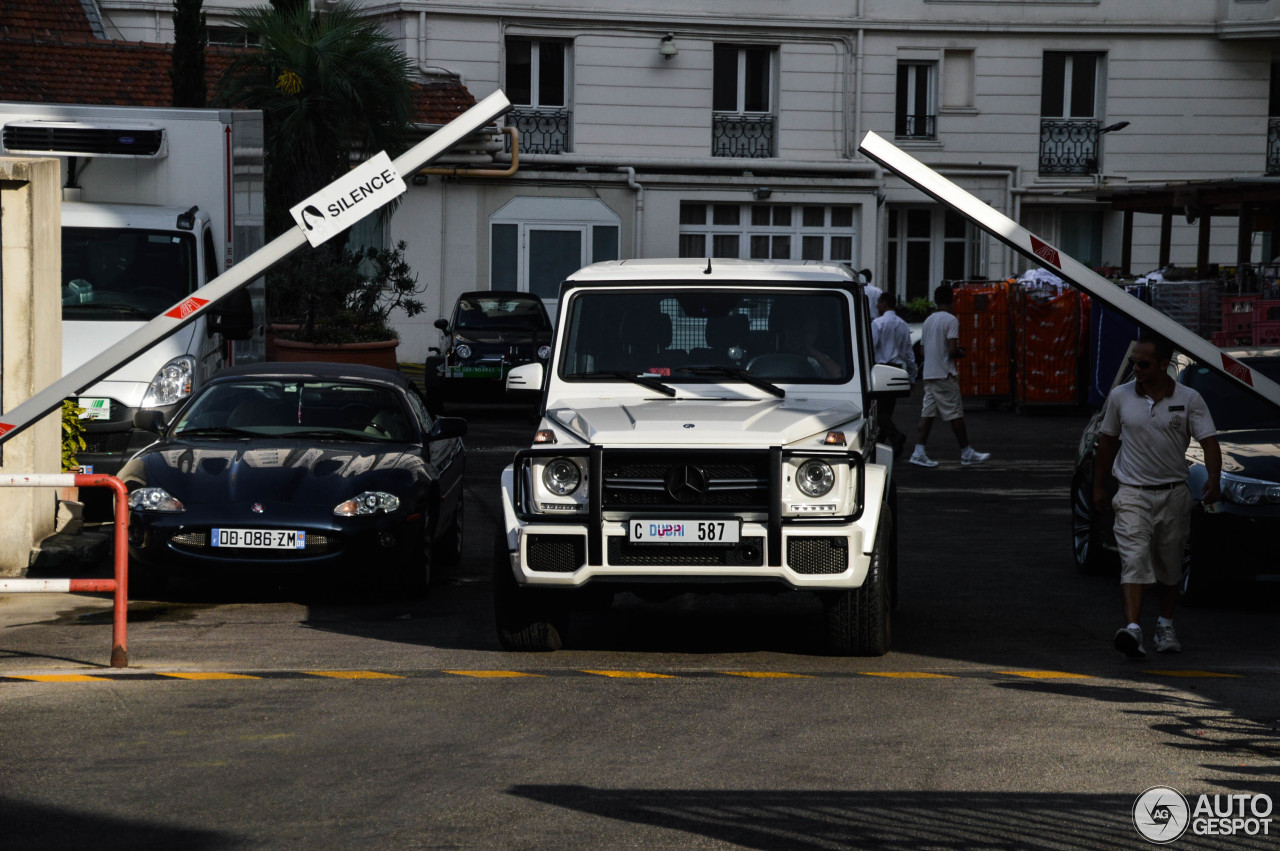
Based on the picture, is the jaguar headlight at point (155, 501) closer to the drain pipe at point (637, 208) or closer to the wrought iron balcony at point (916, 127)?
the drain pipe at point (637, 208)

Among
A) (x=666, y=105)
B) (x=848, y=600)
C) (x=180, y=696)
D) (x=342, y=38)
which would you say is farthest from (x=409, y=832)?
(x=666, y=105)

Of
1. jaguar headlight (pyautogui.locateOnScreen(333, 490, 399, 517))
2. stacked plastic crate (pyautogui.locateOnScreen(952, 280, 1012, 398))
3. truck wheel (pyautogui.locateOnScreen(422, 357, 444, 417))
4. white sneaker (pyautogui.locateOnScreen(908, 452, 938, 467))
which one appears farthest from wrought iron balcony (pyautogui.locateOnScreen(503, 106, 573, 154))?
jaguar headlight (pyautogui.locateOnScreen(333, 490, 399, 517))

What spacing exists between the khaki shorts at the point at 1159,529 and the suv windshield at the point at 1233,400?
2558mm

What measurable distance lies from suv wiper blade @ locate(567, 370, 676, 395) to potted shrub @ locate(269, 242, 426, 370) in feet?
48.9

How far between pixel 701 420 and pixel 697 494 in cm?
44

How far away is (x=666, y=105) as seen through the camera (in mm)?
36719

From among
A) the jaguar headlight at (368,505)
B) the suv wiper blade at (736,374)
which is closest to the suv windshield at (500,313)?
the jaguar headlight at (368,505)

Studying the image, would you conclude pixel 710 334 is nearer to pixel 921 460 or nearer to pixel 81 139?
pixel 81 139

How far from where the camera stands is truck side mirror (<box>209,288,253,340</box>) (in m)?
14.5

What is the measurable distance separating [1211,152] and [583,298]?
3127 centimetres

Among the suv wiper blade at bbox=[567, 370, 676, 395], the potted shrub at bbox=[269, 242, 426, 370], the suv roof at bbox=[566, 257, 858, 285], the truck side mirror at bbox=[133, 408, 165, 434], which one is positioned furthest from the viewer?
the potted shrub at bbox=[269, 242, 426, 370]

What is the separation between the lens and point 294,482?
10859 millimetres

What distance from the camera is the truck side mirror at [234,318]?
14547 millimetres

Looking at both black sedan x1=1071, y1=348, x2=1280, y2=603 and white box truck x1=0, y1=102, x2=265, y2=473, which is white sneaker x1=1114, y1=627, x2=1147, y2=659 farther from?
white box truck x1=0, y1=102, x2=265, y2=473
